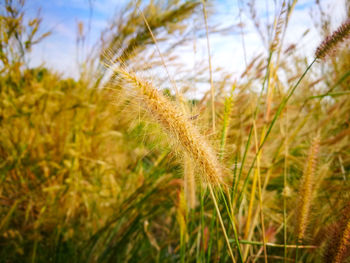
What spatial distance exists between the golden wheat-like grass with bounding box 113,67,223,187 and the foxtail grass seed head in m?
0.47

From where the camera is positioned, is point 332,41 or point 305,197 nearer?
point 332,41

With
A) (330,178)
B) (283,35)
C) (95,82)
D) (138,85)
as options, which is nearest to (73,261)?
(95,82)

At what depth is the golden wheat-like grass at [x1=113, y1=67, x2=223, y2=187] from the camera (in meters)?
0.64

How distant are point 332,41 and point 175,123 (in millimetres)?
582

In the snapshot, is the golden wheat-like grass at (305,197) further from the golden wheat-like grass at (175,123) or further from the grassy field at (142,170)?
the golden wheat-like grass at (175,123)

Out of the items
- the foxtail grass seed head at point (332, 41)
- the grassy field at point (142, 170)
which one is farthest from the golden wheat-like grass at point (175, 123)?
the foxtail grass seed head at point (332, 41)

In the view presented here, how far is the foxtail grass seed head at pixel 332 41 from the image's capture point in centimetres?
76

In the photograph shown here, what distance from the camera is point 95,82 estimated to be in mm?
1662

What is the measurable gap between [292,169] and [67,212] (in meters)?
1.59

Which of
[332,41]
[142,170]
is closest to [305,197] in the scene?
[332,41]

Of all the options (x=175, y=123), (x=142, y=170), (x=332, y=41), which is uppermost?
(x=332, y=41)

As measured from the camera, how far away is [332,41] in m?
0.77

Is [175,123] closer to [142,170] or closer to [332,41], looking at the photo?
[332,41]

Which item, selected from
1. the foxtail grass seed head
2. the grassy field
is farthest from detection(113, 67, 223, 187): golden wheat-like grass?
the foxtail grass seed head
